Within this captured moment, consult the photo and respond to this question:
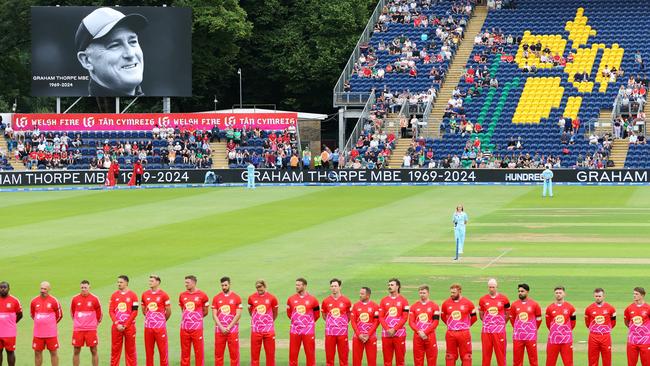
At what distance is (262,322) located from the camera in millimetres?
20875

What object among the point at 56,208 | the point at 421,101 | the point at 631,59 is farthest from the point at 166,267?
the point at 631,59

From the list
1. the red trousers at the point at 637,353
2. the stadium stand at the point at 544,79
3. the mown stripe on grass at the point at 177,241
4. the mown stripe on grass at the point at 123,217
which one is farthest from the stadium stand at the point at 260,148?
the red trousers at the point at 637,353

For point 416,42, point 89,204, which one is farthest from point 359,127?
point 89,204

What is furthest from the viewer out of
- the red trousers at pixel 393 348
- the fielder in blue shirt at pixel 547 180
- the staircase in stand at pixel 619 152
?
the staircase in stand at pixel 619 152

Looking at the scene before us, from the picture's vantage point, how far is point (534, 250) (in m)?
36.4

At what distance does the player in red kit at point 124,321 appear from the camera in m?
21.0

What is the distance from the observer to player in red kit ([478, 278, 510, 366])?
20.7 metres

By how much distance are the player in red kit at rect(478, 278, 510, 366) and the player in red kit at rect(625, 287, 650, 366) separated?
201 cm

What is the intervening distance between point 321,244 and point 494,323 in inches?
701

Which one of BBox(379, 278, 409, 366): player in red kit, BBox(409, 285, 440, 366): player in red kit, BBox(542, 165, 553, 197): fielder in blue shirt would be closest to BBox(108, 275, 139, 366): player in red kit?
BBox(379, 278, 409, 366): player in red kit

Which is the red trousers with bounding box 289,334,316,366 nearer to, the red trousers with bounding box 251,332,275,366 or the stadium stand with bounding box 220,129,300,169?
the red trousers with bounding box 251,332,275,366

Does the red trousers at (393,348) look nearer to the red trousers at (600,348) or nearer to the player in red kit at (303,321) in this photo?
the player in red kit at (303,321)

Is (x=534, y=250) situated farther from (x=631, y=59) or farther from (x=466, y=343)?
(x=631, y=59)

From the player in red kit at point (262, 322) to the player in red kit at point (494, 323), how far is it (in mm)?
3494
